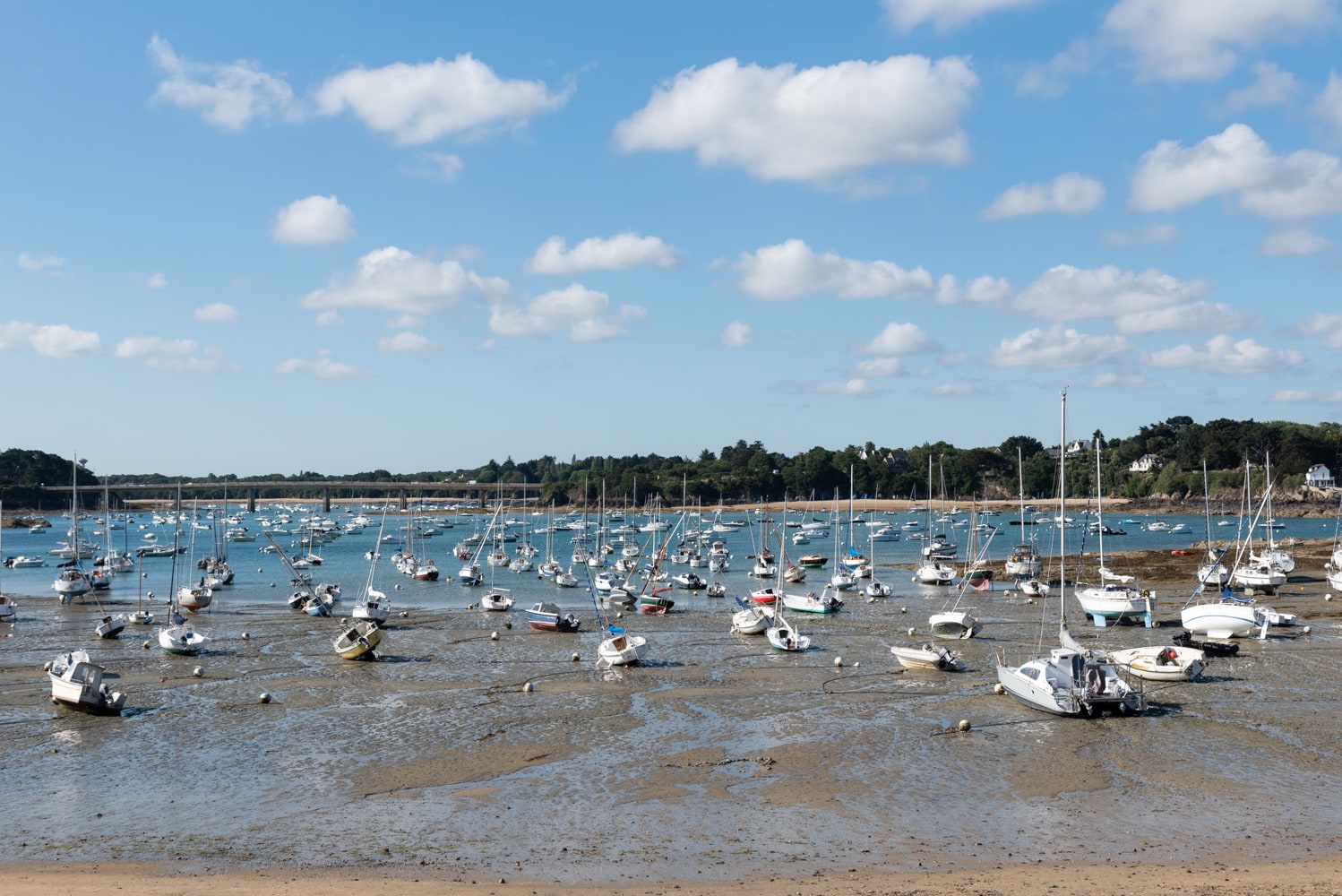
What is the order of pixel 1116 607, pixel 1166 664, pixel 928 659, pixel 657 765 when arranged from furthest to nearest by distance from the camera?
1. pixel 1116 607
2. pixel 928 659
3. pixel 1166 664
4. pixel 657 765

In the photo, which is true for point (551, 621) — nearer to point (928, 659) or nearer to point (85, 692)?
point (928, 659)

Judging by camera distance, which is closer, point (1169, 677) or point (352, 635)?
point (1169, 677)

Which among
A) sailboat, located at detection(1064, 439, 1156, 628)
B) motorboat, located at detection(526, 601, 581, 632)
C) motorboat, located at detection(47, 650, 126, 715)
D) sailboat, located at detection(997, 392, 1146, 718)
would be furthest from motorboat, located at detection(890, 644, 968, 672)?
motorboat, located at detection(47, 650, 126, 715)

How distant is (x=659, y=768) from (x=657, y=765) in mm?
354

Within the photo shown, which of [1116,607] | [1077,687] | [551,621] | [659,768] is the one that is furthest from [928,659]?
[551,621]

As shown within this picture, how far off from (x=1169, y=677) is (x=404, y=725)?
2955cm

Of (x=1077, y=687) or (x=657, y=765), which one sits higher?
(x=1077, y=687)

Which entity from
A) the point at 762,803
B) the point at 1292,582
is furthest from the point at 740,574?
the point at 762,803

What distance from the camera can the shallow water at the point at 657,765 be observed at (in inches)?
1017

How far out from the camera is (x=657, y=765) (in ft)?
109

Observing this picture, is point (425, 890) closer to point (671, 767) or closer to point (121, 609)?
point (671, 767)

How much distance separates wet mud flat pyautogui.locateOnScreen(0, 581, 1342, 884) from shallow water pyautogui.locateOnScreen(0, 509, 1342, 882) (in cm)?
12

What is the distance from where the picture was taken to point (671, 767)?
32.8 m

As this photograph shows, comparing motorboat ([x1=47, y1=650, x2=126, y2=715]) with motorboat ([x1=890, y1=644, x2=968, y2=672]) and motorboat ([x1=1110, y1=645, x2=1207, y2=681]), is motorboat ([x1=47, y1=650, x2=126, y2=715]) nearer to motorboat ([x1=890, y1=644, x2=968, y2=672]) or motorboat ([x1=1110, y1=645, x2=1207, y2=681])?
motorboat ([x1=890, y1=644, x2=968, y2=672])
